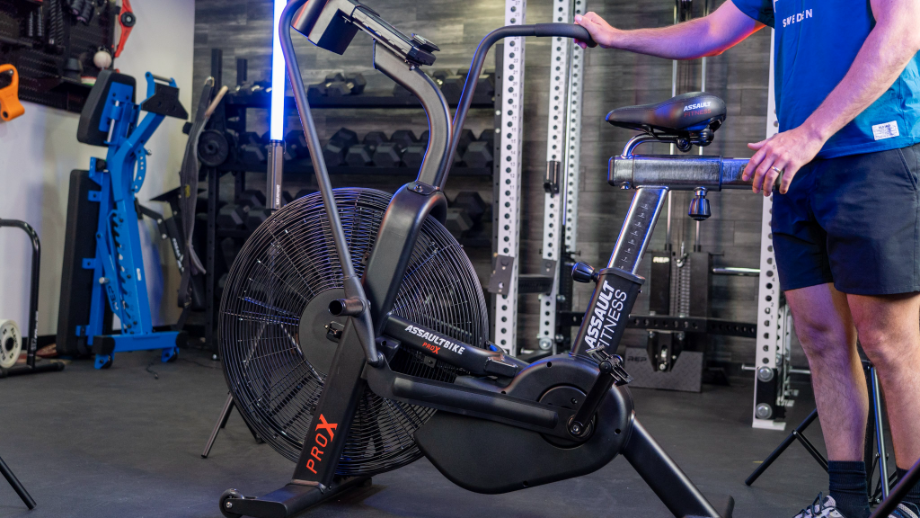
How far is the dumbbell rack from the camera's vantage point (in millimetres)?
4527

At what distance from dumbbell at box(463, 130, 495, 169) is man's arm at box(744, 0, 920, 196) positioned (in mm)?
2948

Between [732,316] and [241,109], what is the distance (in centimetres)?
338

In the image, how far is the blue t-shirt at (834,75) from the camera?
150cm

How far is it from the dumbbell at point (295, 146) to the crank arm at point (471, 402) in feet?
10.4

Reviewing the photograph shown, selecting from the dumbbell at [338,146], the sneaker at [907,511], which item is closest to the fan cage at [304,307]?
the sneaker at [907,511]

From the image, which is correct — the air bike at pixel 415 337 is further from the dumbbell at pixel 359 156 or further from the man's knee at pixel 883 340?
the dumbbell at pixel 359 156

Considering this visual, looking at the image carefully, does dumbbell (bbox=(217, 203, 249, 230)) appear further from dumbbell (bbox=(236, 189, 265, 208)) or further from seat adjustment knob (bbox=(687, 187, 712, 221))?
seat adjustment knob (bbox=(687, 187, 712, 221))

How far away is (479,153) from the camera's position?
Answer: 14.2 ft

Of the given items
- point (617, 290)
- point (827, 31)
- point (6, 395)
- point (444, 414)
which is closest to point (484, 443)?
point (444, 414)

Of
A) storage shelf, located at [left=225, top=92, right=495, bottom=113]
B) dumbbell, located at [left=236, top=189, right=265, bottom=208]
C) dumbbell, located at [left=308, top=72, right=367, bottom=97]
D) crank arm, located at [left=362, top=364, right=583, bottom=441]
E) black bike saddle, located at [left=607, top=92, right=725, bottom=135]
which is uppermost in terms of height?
dumbbell, located at [left=308, top=72, right=367, bottom=97]

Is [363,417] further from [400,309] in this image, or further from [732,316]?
[732,316]

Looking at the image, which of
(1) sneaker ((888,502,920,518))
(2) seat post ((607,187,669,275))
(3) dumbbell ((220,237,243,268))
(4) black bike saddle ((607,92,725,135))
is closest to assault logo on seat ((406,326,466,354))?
(2) seat post ((607,187,669,275))

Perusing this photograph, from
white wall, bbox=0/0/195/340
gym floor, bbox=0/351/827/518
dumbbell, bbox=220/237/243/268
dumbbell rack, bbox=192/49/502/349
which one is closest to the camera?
gym floor, bbox=0/351/827/518

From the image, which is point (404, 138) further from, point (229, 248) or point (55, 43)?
point (55, 43)
